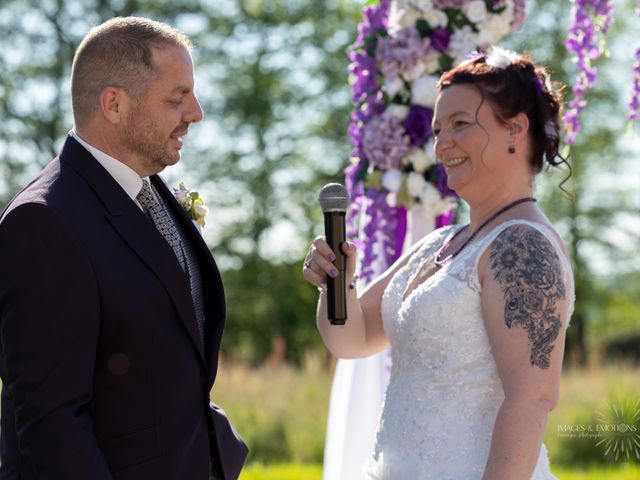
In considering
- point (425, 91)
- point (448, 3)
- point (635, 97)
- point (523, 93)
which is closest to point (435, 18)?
point (448, 3)

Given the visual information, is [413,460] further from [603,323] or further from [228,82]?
[603,323]

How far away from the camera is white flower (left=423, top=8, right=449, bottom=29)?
5.39 m

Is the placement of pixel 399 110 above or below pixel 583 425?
above

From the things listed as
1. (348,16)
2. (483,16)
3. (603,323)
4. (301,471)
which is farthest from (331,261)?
(603,323)

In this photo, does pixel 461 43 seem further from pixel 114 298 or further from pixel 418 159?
pixel 114 298

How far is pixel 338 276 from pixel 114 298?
93cm

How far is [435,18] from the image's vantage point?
5.40 meters

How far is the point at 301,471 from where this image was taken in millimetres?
9102

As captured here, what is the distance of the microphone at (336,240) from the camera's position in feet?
10.5

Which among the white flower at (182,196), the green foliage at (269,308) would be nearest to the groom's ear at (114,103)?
the white flower at (182,196)

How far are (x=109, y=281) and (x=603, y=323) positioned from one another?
29.8m

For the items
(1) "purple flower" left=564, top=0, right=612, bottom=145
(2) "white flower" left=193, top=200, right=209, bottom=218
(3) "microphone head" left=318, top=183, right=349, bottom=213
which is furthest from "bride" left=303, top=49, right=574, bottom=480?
(1) "purple flower" left=564, top=0, right=612, bottom=145

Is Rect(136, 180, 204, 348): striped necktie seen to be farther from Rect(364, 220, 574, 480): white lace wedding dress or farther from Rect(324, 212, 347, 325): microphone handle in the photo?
Rect(364, 220, 574, 480): white lace wedding dress

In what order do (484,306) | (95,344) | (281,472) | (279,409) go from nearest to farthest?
(95,344) → (484,306) → (281,472) → (279,409)
